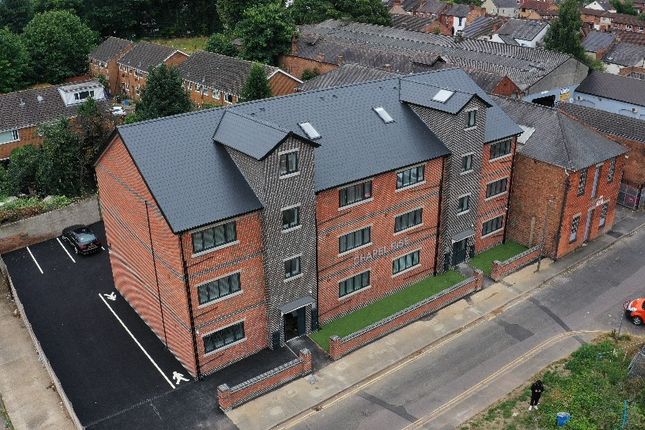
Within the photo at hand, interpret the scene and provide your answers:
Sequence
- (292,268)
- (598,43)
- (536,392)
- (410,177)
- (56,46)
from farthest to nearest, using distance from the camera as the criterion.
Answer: (598,43)
(56,46)
(410,177)
(292,268)
(536,392)

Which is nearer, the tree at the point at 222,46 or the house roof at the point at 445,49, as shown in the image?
the house roof at the point at 445,49

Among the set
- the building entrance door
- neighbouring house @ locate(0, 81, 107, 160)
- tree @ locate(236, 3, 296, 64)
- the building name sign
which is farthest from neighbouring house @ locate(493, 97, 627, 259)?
neighbouring house @ locate(0, 81, 107, 160)

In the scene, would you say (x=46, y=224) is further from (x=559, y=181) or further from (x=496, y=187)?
(x=559, y=181)

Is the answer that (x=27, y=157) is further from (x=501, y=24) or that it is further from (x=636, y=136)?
(x=501, y=24)

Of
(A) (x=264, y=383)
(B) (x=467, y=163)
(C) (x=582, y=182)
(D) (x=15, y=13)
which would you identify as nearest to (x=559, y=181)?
(C) (x=582, y=182)

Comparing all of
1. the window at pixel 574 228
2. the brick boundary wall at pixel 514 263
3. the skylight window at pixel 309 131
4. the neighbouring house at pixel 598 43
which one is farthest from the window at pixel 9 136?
the neighbouring house at pixel 598 43

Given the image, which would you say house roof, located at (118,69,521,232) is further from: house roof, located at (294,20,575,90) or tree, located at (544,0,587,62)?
tree, located at (544,0,587,62)

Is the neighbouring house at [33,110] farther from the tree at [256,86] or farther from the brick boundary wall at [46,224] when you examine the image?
the tree at [256,86]
